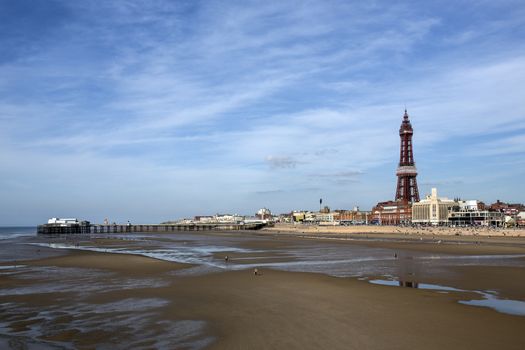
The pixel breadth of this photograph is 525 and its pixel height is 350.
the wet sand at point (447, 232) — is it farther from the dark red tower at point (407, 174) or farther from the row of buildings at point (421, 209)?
the dark red tower at point (407, 174)

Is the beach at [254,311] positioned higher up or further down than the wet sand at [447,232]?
higher up

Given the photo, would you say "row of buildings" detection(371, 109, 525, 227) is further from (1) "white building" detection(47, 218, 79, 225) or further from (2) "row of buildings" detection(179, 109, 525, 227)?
(1) "white building" detection(47, 218, 79, 225)

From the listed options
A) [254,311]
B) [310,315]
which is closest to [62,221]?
[254,311]

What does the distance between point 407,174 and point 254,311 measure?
161997mm

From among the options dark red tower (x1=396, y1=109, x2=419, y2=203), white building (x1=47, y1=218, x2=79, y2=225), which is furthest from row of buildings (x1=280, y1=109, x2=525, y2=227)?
white building (x1=47, y1=218, x2=79, y2=225)

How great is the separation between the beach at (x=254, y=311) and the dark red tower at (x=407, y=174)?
148m

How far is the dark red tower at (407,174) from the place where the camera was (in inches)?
6526

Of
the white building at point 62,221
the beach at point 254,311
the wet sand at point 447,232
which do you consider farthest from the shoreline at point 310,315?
the white building at point 62,221

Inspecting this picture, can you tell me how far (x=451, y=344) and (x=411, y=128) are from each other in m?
173

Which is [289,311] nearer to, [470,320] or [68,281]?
[470,320]

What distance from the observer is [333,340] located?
10414mm

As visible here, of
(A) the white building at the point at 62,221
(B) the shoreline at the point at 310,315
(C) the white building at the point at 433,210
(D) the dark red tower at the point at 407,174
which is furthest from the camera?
(D) the dark red tower at the point at 407,174

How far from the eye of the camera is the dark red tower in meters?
166

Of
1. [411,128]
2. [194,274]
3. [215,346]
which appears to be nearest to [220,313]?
[215,346]
